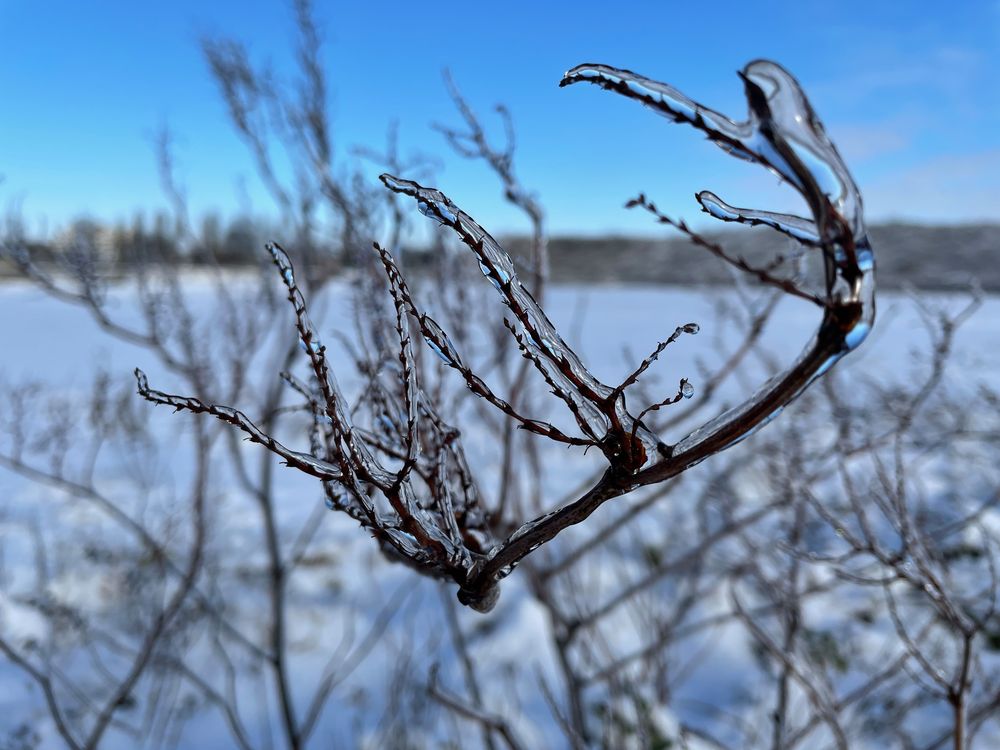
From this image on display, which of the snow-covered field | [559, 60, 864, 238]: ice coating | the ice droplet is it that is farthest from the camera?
the snow-covered field

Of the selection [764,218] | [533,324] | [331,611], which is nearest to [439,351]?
[533,324]

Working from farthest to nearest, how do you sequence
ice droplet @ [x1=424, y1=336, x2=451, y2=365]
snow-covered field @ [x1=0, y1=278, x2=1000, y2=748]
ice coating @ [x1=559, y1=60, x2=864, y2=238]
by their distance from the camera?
snow-covered field @ [x1=0, y1=278, x2=1000, y2=748] < ice droplet @ [x1=424, y1=336, x2=451, y2=365] < ice coating @ [x1=559, y1=60, x2=864, y2=238]

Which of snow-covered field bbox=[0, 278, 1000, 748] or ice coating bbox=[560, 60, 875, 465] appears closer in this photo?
ice coating bbox=[560, 60, 875, 465]

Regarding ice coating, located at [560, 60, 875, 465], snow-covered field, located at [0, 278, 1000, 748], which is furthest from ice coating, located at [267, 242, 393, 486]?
snow-covered field, located at [0, 278, 1000, 748]

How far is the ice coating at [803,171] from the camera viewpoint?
0.47 m

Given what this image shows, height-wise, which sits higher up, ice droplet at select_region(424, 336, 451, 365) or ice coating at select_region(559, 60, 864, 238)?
ice coating at select_region(559, 60, 864, 238)

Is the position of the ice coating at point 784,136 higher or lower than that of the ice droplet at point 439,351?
higher

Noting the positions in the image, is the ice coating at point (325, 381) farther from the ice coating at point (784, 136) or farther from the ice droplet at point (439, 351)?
the ice coating at point (784, 136)

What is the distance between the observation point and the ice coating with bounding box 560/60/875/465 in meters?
0.47

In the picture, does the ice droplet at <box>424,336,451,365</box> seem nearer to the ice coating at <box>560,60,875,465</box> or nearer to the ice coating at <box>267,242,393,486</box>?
the ice coating at <box>267,242,393,486</box>

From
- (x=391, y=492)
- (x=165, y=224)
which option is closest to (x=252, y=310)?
(x=165, y=224)

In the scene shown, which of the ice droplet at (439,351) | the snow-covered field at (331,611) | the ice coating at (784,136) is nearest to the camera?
the ice coating at (784,136)

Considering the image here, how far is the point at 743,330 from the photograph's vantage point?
2963 mm

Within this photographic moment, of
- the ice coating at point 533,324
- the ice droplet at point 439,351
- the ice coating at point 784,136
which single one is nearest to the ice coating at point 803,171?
the ice coating at point 784,136
